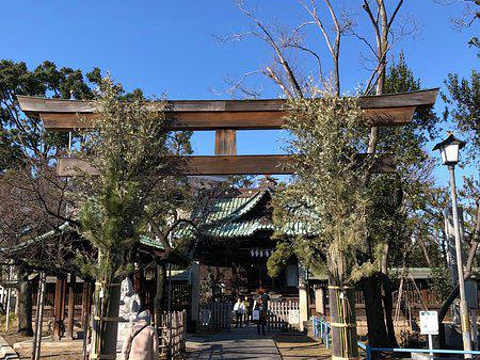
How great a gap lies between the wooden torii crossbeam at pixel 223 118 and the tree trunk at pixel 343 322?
2.24 meters

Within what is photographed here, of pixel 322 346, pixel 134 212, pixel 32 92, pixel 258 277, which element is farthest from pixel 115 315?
pixel 32 92

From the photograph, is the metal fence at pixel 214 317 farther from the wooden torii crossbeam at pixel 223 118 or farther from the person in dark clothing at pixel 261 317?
the wooden torii crossbeam at pixel 223 118

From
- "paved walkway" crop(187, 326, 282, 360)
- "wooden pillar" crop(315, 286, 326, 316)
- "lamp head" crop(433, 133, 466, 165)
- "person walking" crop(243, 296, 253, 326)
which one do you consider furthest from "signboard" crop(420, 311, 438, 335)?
"person walking" crop(243, 296, 253, 326)

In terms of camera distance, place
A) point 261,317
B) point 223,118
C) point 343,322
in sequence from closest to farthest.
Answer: point 343,322 → point 223,118 → point 261,317

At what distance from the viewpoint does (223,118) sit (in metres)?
7.92

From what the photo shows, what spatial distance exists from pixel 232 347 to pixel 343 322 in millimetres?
8705

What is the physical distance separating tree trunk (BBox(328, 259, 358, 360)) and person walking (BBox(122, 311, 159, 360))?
105 inches

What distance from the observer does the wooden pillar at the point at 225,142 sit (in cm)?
802

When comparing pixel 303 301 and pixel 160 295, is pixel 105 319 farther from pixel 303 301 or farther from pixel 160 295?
pixel 303 301

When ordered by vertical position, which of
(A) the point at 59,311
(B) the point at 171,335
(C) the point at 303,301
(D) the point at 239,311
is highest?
(C) the point at 303,301

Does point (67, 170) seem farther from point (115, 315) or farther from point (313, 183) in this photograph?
point (313, 183)

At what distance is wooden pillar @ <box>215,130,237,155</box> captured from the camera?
8.02 m

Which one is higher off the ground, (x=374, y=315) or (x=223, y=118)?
(x=223, y=118)

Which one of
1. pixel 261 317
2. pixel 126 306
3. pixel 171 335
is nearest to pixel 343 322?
pixel 171 335
